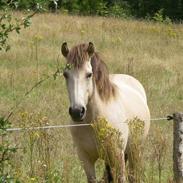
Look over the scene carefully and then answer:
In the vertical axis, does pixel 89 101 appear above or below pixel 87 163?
above

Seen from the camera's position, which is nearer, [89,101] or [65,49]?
[89,101]

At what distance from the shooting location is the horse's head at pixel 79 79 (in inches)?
225

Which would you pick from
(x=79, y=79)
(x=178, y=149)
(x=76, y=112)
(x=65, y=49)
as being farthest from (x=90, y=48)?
(x=178, y=149)

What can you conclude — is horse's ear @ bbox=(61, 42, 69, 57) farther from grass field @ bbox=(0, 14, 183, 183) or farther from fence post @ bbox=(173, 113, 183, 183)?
fence post @ bbox=(173, 113, 183, 183)

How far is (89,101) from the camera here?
6199 millimetres

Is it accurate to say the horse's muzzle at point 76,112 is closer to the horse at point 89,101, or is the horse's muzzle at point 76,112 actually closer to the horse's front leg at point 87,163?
the horse at point 89,101

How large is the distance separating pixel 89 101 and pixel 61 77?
849cm

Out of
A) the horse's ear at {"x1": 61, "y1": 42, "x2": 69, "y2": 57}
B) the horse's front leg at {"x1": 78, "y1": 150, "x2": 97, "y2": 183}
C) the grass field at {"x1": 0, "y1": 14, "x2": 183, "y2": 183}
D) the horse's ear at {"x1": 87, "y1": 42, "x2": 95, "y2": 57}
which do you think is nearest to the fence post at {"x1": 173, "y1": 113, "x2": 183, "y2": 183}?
the grass field at {"x1": 0, "y1": 14, "x2": 183, "y2": 183}

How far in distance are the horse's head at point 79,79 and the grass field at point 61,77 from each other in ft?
1.55

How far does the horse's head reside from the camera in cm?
573

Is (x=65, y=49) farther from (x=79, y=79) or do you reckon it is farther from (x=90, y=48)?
(x=79, y=79)

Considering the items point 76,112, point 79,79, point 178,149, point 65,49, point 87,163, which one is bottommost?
point 87,163

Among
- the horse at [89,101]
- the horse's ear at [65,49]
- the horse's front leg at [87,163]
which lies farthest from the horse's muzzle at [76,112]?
the horse's ear at [65,49]

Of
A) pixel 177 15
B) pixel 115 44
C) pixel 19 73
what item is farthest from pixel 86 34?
pixel 177 15
